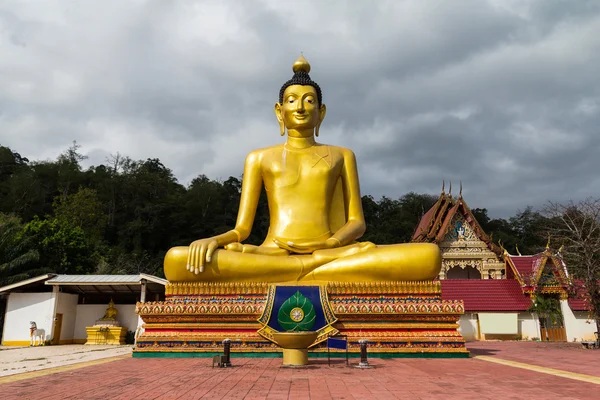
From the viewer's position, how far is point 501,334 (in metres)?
16.0

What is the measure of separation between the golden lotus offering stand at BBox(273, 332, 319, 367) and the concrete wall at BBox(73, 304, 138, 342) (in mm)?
10895

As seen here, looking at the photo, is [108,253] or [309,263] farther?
[108,253]

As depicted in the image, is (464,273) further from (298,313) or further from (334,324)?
(298,313)

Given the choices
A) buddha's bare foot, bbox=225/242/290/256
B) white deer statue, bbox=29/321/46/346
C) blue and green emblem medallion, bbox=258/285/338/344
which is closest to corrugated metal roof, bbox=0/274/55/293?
Answer: white deer statue, bbox=29/321/46/346

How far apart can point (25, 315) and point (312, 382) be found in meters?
13.2

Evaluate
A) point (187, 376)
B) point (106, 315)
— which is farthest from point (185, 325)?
point (106, 315)

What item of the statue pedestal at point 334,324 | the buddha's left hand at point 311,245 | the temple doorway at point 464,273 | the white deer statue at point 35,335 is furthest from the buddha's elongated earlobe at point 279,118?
the temple doorway at point 464,273

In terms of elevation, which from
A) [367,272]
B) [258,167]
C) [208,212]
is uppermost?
[208,212]

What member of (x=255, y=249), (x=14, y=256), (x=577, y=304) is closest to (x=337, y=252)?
(x=255, y=249)

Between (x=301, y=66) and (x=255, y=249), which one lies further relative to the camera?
(x=301, y=66)

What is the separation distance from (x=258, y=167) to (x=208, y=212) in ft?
112

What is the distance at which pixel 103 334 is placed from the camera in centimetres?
1517

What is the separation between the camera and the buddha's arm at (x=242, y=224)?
9.09 metres

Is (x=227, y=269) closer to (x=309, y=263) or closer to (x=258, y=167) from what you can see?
(x=309, y=263)
